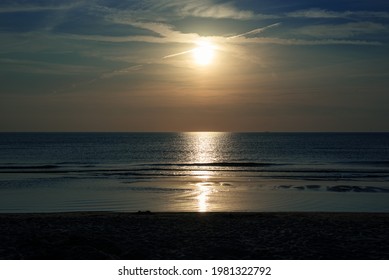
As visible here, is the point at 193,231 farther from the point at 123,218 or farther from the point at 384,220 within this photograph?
the point at 384,220

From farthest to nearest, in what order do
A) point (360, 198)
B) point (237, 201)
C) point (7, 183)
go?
point (7, 183)
point (360, 198)
point (237, 201)

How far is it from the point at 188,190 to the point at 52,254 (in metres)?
21.6

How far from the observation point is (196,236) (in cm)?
1480

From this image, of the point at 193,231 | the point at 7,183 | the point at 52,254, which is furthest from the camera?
the point at 7,183

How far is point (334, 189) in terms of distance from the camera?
3372cm

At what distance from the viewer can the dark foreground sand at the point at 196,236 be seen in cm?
1224

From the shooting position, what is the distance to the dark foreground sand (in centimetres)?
1224

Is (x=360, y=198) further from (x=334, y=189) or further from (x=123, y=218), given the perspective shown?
(x=123, y=218)

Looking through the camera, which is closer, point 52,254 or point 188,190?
point 52,254

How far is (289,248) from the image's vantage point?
42.7 feet

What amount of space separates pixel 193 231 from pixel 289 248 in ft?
12.4
